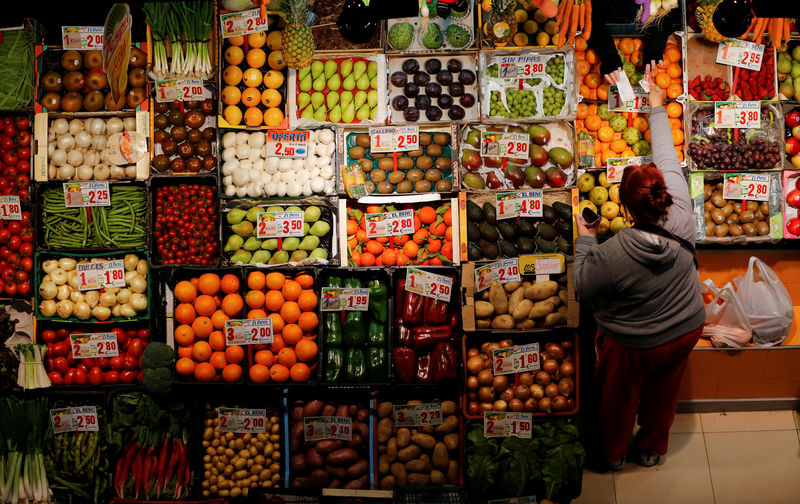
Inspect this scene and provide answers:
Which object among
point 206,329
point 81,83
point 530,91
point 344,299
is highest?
point 81,83

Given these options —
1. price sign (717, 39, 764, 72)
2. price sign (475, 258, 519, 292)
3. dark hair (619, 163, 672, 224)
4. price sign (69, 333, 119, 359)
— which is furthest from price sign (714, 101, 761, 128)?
price sign (69, 333, 119, 359)

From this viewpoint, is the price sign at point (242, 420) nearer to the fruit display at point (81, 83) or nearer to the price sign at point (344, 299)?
the price sign at point (344, 299)

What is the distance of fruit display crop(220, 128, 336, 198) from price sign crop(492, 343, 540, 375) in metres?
1.55

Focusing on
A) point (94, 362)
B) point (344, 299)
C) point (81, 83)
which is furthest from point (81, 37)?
point (344, 299)

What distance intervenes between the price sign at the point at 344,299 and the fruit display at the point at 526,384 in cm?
72

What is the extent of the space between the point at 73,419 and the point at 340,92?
2841mm

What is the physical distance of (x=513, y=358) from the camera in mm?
3865

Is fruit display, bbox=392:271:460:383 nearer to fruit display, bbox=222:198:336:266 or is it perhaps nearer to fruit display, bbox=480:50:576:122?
fruit display, bbox=222:198:336:266

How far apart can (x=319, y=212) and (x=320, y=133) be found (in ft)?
1.78

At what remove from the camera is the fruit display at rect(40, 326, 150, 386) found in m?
4.05

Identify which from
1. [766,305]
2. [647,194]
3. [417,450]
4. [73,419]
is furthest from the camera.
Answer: [766,305]

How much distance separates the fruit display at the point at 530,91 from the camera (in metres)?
4.07

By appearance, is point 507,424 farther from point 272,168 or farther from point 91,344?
point 91,344

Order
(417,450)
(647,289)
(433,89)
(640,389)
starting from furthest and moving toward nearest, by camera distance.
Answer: (433,89)
(417,450)
(640,389)
(647,289)
